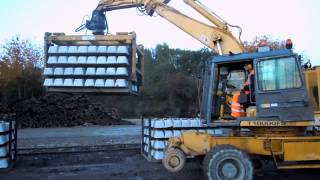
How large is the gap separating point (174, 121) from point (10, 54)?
2837cm

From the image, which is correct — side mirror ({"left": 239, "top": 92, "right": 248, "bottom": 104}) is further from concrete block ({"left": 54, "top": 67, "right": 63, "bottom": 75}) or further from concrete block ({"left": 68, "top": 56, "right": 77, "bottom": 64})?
concrete block ({"left": 54, "top": 67, "right": 63, "bottom": 75})

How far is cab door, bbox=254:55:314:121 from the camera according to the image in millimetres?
8398

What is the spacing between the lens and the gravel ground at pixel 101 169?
10.3 m

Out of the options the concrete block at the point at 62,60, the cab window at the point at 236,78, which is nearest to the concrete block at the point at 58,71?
the concrete block at the point at 62,60

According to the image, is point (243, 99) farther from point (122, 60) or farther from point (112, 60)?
point (112, 60)

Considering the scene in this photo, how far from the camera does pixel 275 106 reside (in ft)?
27.8

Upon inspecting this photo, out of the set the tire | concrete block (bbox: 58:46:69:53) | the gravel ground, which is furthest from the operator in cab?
concrete block (bbox: 58:46:69:53)

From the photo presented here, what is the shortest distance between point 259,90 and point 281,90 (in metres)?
0.40

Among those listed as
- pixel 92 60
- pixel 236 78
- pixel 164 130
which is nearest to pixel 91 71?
pixel 92 60

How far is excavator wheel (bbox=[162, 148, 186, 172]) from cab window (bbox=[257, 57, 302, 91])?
2086 millimetres

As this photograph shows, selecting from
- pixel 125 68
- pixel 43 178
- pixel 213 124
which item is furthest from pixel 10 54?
pixel 213 124

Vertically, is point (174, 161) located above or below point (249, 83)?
below

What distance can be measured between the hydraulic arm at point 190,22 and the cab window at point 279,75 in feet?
12.6

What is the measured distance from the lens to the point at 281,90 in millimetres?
8461
